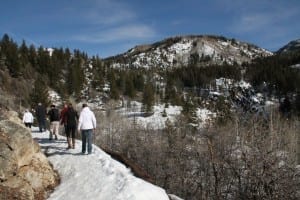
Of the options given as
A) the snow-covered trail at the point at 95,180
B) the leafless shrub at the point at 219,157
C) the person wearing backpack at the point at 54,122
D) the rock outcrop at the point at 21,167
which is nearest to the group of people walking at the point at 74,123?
the person wearing backpack at the point at 54,122

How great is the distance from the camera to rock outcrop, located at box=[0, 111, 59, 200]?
16547 mm

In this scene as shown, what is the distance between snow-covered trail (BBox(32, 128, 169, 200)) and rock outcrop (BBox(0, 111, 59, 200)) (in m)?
0.60

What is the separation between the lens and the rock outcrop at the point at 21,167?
1655cm

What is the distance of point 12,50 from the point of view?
88062mm

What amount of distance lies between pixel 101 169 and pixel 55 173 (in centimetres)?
229

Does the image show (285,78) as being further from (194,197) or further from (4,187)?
(4,187)

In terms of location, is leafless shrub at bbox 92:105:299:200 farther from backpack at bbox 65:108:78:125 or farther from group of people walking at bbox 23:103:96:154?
backpack at bbox 65:108:78:125

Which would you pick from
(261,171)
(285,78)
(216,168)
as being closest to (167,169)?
(216,168)

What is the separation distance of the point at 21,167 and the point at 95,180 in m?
3.21

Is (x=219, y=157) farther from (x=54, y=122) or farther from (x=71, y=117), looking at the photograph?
(x=71, y=117)

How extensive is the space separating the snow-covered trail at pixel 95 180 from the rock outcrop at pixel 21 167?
1.98 ft

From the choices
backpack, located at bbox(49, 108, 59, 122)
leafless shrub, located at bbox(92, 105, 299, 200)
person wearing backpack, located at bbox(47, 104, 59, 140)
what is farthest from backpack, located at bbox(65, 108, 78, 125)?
leafless shrub, located at bbox(92, 105, 299, 200)

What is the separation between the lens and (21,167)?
1769 cm

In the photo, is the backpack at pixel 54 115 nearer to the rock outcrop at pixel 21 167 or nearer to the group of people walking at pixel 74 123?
the group of people walking at pixel 74 123
